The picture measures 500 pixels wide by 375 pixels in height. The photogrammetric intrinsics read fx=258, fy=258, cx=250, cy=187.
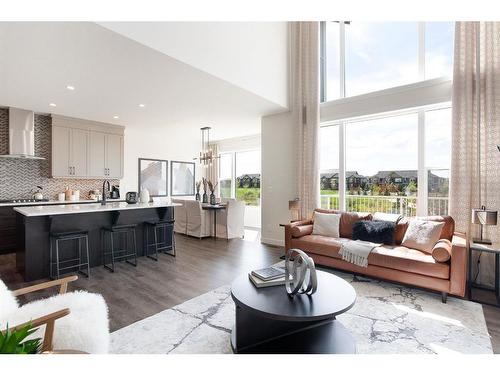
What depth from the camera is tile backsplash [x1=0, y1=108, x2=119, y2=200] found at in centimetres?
519

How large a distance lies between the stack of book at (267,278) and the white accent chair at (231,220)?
363cm

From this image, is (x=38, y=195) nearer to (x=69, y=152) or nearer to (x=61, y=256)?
(x=69, y=152)

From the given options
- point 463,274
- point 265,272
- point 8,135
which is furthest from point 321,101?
point 8,135

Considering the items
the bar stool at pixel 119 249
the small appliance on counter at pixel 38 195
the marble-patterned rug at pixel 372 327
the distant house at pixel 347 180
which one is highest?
the distant house at pixel 347 180

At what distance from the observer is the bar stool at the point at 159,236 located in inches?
179

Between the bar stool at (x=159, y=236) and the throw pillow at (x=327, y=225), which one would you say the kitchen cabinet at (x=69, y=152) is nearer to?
the bar stool at (x=159, y=236)

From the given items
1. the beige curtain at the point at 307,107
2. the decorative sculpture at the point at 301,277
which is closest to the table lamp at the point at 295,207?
the beige curtain at the point at 307,107

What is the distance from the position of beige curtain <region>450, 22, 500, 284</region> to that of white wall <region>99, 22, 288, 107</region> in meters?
2.76

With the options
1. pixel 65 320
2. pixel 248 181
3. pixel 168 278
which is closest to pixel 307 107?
pixel 248 181

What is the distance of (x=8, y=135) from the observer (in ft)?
16.9

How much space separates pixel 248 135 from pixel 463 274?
6.22 m

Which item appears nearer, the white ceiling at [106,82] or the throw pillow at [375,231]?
the white ceiling at [106,82]

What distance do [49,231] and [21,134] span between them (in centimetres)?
291
